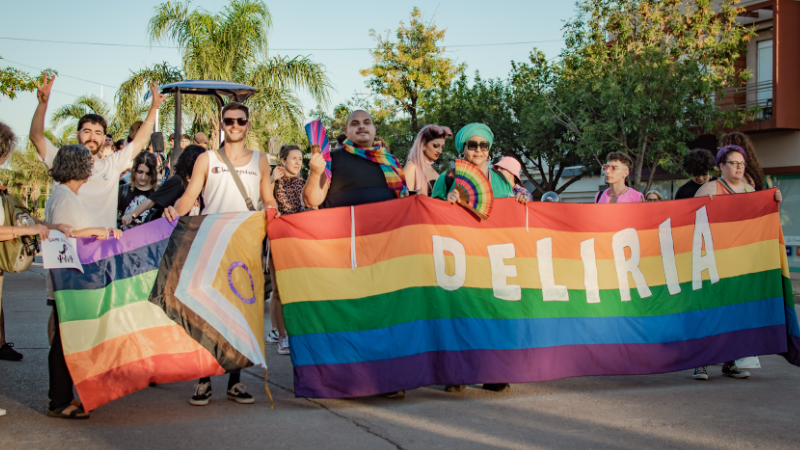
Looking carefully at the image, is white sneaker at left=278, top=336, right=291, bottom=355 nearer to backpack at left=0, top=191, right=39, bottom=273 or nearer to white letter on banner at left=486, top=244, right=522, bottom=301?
white letter on banner at left=486, top=244, right=522, bottom=301

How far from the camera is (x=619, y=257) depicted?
543 centimetres

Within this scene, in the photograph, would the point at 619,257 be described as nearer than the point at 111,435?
No

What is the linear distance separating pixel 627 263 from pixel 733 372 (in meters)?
1.36

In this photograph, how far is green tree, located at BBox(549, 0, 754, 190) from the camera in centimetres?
1811

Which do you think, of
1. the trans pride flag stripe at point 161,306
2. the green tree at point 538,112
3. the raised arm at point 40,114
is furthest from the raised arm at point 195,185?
the green tree at point 538,112

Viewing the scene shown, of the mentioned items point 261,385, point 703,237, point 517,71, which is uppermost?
point 517,71

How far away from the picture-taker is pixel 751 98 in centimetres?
2031

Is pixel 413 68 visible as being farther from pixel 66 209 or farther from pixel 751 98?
pixel 66 209

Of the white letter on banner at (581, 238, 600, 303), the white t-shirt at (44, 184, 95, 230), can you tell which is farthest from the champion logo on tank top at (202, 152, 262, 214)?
→ the white letter on banner at (581, 238, 600, 303)

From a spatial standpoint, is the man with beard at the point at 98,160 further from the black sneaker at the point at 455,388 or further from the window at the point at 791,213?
the window at the point at 791,213

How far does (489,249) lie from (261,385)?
80.5 inches

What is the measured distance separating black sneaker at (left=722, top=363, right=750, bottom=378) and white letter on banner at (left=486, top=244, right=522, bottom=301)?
206 centimetres

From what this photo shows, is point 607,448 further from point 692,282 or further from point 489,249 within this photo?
point 692,282

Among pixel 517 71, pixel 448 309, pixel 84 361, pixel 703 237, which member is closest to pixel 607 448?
pixel 448 309
